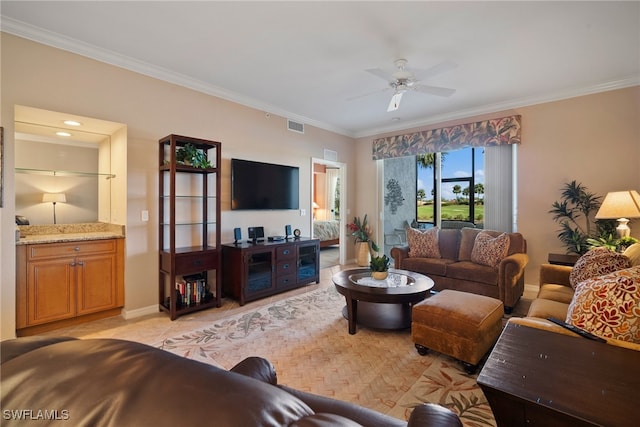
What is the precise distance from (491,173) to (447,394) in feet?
12.2

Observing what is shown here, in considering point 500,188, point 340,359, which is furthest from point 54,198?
point 500,188

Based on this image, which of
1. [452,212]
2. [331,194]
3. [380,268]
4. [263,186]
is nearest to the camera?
[380,268]

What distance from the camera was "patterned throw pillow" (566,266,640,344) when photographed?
124 centimetres

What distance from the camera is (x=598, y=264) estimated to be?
2.22m

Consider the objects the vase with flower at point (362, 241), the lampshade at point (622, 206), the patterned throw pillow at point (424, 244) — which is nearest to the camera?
the lampshade at point (622, 206)

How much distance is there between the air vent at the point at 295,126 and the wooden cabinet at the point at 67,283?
120 inches

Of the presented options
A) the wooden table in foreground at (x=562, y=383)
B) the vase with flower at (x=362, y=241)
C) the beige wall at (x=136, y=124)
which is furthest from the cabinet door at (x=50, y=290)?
the vase with flower at (x=362, y=241)

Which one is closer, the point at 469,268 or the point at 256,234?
the point at 469,268

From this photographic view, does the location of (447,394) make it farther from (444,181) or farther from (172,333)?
(444,181)

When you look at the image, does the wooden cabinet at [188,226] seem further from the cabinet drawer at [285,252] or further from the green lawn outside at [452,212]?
the green lawn outside at [452,212]

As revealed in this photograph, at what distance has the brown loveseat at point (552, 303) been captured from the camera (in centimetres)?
140

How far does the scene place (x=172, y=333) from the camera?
2805 millimetres

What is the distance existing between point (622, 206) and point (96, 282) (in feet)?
18.7

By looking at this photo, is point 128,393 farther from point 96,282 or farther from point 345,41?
point 96,282
